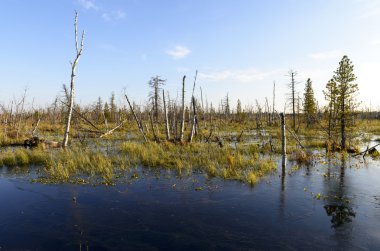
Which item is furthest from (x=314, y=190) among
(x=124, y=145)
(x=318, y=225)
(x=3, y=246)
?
(x=124, y=145)

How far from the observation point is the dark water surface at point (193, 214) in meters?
6.35

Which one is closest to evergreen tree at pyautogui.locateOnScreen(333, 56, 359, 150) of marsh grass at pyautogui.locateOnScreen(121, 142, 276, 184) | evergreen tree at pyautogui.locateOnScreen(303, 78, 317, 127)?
marsh grass at pyautogui.locateOnScreen(121, 142, 276, 184)

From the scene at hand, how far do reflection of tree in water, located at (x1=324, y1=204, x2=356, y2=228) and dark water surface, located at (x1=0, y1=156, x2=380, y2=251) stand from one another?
2 cm

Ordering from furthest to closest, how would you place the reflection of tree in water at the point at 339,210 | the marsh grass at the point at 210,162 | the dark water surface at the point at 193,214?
the marsh grass at the point at 210,162, the reflection of tree in water at the point at 339,210, the dark water surface at the point at 193,214

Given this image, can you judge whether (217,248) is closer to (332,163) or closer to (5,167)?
(332,163)

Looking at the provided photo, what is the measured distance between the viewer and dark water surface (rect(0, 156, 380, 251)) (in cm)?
635

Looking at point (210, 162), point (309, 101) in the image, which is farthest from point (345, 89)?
point (309, 101)

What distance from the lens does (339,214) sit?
8.00 meters

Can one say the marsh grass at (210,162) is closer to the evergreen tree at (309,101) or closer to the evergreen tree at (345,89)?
the evergreen tree at (345,89)

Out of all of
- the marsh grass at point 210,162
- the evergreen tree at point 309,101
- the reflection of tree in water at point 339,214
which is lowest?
the reflection of tree in water at point 339,214

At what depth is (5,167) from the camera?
14.6m

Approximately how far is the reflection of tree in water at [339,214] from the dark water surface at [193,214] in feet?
0.06

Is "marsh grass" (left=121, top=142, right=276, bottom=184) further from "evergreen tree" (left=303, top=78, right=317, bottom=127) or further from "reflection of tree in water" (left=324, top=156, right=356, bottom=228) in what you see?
"evergreen tree" (left=303, top=78, right=317, bottom=127)

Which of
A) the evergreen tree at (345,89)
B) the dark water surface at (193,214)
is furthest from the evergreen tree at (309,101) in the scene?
the dark water surface at (193,214)
